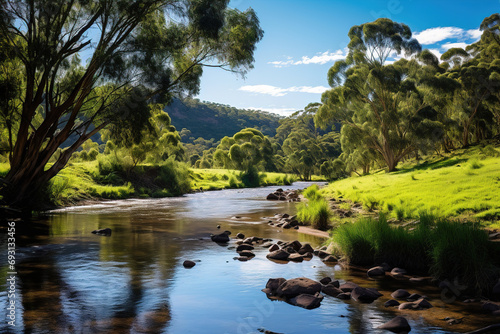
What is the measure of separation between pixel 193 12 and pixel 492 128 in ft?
161

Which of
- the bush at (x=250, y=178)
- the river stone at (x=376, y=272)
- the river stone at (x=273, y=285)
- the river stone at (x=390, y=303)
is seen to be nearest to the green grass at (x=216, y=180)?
the bush at (x=250, y=178)

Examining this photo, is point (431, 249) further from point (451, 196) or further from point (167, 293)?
point (451, 196)

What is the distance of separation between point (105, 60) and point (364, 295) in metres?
19.6

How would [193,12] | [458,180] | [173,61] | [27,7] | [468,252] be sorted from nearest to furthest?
1. [468,252]
2. [27,7]
3. [458,180]
4. [193,12]
5. [173,61]

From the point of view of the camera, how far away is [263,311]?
775 cm

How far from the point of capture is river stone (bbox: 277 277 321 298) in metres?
8.60

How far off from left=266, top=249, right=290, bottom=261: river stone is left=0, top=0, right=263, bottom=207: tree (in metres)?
14.2

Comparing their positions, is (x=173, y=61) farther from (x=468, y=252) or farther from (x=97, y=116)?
(x=468, y=252)

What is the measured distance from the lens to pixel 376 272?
1059cm

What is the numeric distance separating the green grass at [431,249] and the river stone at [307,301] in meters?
3.86

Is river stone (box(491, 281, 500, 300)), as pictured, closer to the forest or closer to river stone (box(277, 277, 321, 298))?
river stone (box(277, 277, 321, 298))

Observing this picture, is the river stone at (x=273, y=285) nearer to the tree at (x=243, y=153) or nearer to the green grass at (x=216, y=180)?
the green grass at (x=216, y=180)

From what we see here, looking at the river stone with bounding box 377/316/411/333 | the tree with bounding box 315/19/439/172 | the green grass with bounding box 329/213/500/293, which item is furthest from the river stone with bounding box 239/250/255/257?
the tree with bounding box 315/19/439/172

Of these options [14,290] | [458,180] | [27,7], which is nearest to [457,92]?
[458,180]
